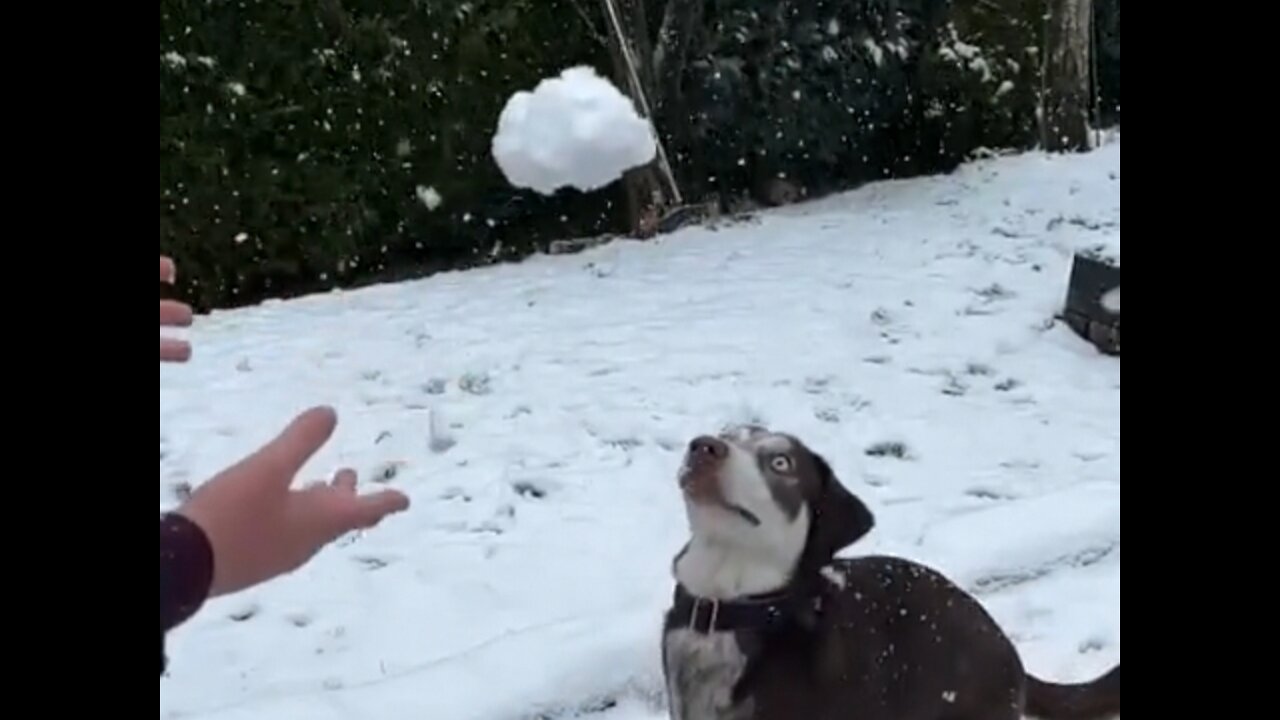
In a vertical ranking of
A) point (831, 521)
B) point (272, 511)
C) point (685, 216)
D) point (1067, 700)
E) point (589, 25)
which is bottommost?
point (1067, 700)

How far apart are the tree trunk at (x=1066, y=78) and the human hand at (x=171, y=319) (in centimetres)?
288

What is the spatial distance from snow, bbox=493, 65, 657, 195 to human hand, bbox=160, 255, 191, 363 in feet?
2.38

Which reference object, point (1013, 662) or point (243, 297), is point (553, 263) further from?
point (1013, 662)

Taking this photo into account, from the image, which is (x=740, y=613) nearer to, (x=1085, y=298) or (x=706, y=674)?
(x=706, y=674)

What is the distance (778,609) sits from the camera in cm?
86

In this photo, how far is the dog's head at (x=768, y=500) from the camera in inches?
33.3

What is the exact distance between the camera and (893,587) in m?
0.94

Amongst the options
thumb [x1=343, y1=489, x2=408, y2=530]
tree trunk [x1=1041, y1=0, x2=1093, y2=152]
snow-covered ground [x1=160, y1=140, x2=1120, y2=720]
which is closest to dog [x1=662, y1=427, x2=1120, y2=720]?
snow-covered ground [x1=160, y1=140, x2=1120, y2=720]

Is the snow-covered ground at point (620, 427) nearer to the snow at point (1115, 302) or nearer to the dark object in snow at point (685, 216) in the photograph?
the dark object in snow at point (685, 216)

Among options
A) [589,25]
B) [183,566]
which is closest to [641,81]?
[589,25]

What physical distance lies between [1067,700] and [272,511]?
714 millimetres

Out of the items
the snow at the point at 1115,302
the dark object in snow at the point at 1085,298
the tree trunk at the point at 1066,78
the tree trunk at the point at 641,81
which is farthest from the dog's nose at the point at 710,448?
the tree trunk at the point at 1066,78

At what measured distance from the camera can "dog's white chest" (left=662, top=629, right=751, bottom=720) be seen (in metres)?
0.86
